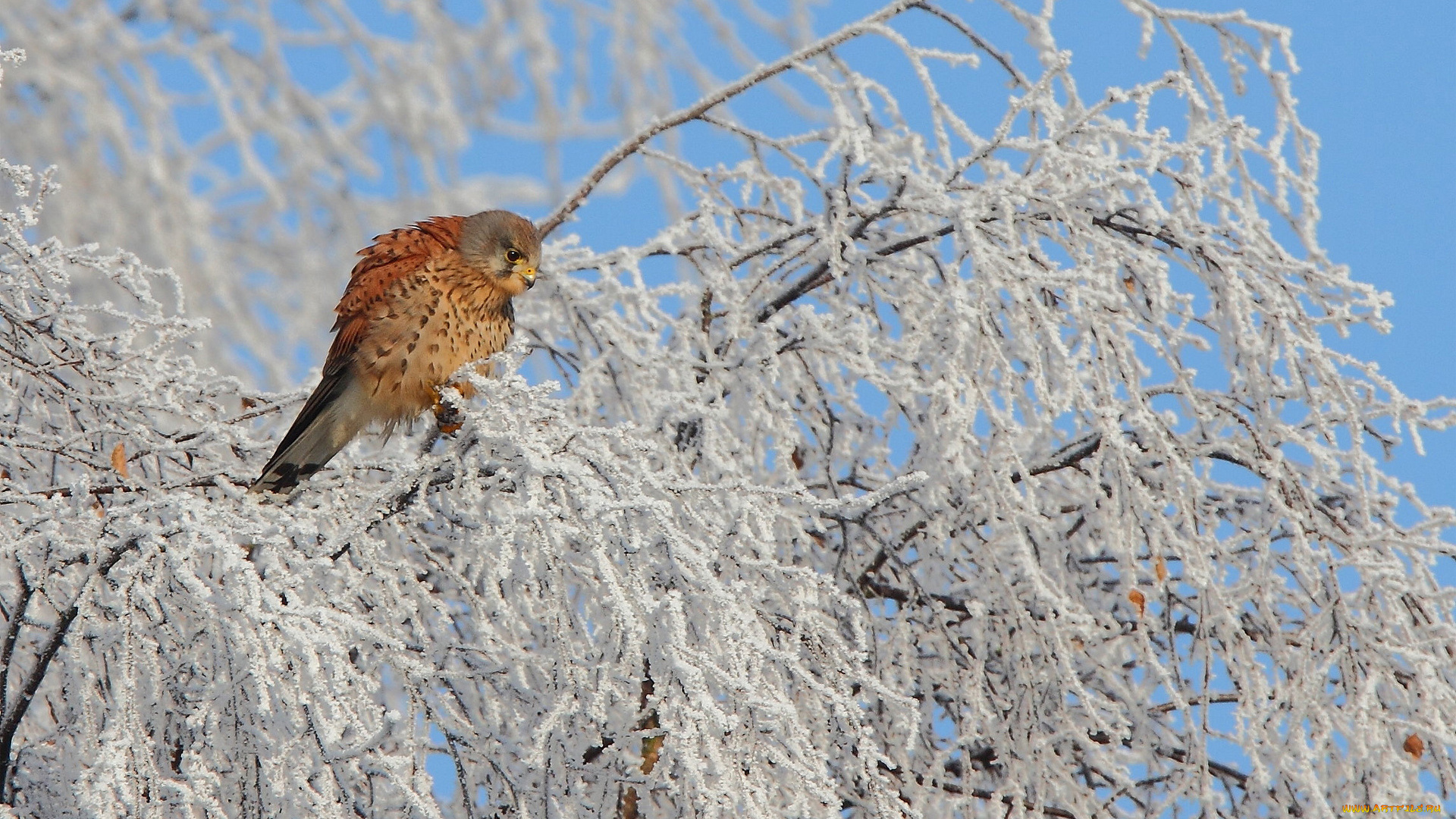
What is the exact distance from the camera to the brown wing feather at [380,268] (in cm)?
322

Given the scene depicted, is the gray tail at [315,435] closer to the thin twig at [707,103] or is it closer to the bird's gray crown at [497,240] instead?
the bird's gray crown at [497,240]

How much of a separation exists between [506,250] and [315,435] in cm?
68

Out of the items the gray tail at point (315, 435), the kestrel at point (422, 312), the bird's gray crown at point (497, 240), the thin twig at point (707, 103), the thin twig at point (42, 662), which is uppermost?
the thin twig at point (707, 103)

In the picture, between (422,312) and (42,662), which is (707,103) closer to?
(422,312)

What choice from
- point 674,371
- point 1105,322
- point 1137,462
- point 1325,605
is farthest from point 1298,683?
point 674,371

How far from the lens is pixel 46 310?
2586 mm

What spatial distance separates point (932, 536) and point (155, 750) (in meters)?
1.60

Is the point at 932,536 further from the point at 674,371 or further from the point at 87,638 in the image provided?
the point at 87,638

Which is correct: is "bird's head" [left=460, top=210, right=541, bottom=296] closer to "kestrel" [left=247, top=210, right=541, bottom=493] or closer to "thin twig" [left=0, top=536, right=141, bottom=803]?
"kestrel" [left=247, top=210, right=541, bottom=493]

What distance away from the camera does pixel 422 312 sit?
3254 mm

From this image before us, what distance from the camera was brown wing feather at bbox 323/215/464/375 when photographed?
10.6ft

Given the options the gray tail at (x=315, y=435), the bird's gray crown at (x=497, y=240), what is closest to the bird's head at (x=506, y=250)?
the bird's gray crown at (x=497, y=240)

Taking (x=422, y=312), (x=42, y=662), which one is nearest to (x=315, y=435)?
(x=422, y=312)

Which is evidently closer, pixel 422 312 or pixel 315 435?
pixel 315 435
